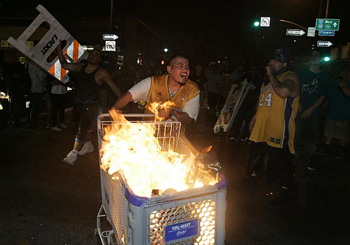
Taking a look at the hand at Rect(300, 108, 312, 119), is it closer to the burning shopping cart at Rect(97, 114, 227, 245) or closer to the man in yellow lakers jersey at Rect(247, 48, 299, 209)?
the man in yellow lakers jersey at Rect(247, 48, 299, 209)

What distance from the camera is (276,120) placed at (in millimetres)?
4203

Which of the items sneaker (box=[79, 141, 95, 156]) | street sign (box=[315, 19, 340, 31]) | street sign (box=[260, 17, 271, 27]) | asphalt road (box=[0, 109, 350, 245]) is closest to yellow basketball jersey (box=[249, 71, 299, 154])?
asphalt road (box=[0, 109, 350, 245])

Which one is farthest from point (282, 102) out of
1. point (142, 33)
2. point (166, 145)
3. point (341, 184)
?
point (142, 33)

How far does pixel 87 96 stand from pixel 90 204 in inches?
84.8

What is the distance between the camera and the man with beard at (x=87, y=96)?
5699mm

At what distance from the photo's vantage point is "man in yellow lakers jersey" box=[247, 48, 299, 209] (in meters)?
4.07

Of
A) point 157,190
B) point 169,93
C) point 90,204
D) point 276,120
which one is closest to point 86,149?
point 90,204

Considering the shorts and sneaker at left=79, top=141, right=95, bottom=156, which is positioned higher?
the shorts

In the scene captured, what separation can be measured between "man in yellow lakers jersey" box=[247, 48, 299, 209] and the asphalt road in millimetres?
504

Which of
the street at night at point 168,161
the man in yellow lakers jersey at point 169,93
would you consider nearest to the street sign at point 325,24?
the street at night at point 168,161

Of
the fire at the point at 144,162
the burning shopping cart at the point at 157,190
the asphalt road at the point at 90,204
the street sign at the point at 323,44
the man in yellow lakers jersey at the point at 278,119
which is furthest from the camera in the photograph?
the street sign at the point at 323,44

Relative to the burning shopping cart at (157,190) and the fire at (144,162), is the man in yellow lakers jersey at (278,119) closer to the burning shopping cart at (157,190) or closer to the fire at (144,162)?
the burning shopping cart at (157,190)

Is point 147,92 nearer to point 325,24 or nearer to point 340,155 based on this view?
point 340,155

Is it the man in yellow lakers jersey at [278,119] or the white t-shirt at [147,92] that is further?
the man in yellow lakers jersey at [278,119]
